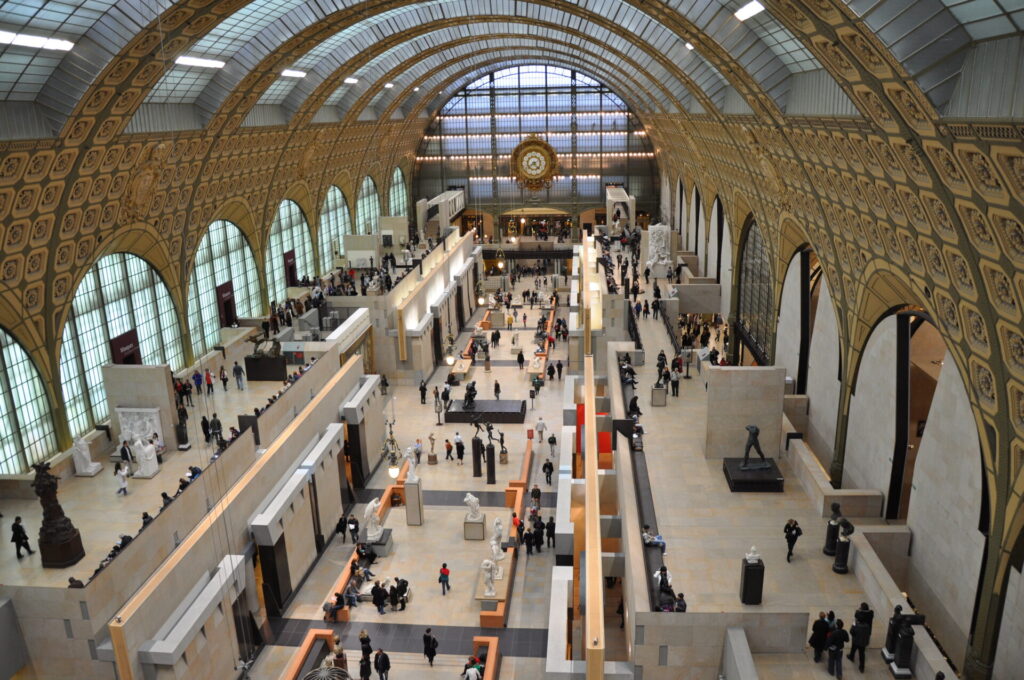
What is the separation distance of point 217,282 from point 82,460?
15.1 m

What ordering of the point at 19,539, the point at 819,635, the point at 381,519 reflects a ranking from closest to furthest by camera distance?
the point at 819,635
the point at 19,539
the point at 381,519

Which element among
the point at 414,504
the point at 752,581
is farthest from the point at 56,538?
the point at 752,581

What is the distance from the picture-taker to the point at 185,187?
2877cm

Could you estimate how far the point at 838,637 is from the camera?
1228cm

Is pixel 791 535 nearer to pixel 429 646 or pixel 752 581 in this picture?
pixel 752 581

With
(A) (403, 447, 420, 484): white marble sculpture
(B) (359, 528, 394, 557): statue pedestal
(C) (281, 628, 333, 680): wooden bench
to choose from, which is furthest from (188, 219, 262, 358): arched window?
(C) (281, 628, 333, 680): wooden bench

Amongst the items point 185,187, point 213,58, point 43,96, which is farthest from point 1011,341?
point 185,187

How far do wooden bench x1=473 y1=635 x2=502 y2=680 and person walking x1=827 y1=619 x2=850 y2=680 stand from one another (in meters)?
7.70

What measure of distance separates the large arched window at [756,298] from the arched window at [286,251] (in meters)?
22.7

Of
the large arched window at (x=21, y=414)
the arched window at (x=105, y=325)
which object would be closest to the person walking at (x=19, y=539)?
the large arched window at (x=21, y=414)

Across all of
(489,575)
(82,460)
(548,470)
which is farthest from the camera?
(548,470)

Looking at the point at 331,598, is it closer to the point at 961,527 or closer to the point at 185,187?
the point at 961,527

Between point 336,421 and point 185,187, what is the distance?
1071cm

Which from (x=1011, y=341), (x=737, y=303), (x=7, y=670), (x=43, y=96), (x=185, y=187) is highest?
(x=43, y=96)
